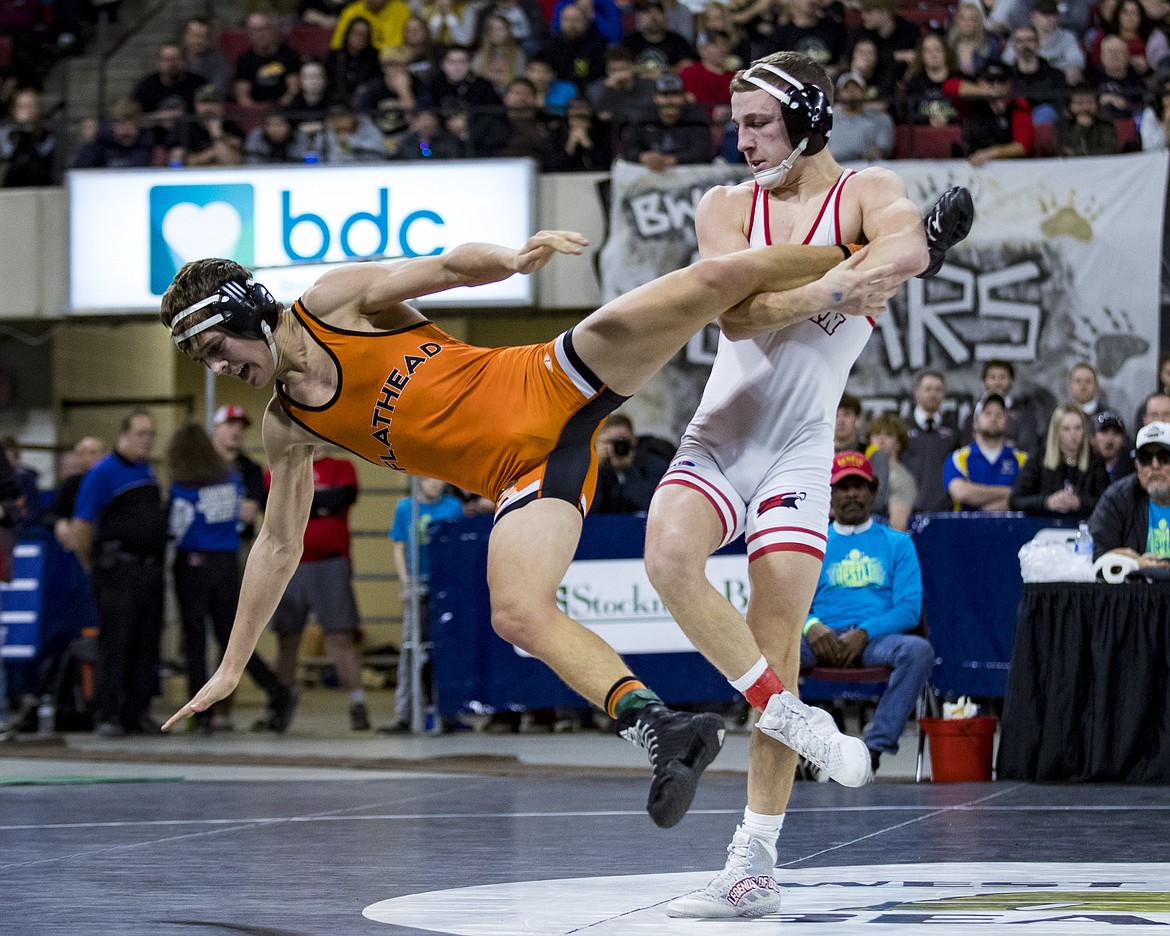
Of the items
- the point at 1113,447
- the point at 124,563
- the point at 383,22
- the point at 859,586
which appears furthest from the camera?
the point at 383,22

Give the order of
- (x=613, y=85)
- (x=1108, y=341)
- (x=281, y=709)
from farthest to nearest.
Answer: (x=613, y=85) → (x=1108, y=341) → (x=281, y=709)

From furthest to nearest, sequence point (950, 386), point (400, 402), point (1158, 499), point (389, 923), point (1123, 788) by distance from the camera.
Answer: point (950, 386) < point (1158, 499) < point (1123, 788) < point (400, 402) < point (389, 923)

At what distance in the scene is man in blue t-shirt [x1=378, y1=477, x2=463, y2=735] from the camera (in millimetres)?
9797

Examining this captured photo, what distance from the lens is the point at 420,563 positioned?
32.6ft

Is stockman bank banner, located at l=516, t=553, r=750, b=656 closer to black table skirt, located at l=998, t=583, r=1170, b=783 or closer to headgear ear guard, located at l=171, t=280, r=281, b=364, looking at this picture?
black table skirt, located at l=998, t=583, r=1170, b=783

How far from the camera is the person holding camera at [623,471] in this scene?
9617 mm

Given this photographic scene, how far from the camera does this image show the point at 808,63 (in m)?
4.27

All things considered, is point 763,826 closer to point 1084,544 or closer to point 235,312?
point 235,312

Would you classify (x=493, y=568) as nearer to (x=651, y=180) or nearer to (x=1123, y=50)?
(x=651, y=180)

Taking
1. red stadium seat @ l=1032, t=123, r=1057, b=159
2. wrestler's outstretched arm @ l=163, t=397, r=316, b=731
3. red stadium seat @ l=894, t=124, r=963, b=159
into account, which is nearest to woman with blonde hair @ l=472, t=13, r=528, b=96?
red stadium seat @ l=894, t=124, r=963, b=159

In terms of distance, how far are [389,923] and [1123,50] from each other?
370 inches

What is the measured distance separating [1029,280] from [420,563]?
436 centimetres

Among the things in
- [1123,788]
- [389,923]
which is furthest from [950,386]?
[389,923]

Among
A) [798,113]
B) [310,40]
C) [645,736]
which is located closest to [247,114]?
[310,40]
